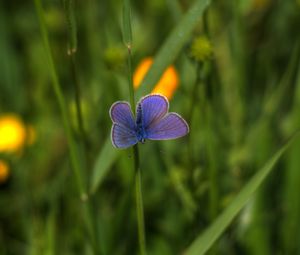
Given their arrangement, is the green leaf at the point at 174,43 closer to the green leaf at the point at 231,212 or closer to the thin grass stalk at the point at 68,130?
the thin grass stalk at the point at 68,130

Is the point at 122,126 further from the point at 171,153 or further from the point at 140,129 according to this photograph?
the point at 171,153

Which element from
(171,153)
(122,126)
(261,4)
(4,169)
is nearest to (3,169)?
(4,169)

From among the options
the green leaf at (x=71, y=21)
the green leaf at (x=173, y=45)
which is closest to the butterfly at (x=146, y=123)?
the green leaf at (x=71, y=21)

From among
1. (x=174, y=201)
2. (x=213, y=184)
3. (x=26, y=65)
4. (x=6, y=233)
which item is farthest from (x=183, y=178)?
(x=26, y=65)

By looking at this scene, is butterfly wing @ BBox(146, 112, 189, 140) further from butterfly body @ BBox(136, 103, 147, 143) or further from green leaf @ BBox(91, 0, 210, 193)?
green leaf @ BBox(91, 0, 210, 193)

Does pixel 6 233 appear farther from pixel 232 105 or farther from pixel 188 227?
pixel 232 105

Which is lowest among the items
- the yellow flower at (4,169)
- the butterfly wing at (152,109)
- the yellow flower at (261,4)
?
the yellow flower at (4,169)
